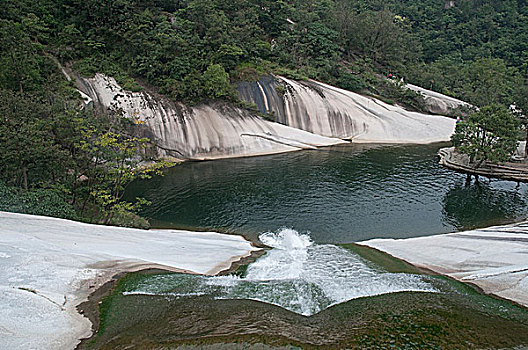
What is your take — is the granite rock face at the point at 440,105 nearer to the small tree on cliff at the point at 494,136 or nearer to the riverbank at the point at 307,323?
the small tree on cliff at the point at 494,136

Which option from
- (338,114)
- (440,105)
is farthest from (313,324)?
(440,105)

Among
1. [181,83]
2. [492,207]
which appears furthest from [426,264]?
[181,83]

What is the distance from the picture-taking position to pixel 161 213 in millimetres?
18031

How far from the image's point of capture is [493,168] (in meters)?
24.0

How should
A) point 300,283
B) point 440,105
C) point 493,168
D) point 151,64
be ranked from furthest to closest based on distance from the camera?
point 440,105, point 151,64, point 493,168, point 300,283

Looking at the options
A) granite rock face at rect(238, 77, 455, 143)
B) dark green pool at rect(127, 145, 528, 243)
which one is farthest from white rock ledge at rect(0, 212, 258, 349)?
granite rock face at rect(238, 77, 455, 143)

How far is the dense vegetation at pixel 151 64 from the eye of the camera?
13969 millimetres

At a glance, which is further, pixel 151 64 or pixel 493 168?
pixel 151 64

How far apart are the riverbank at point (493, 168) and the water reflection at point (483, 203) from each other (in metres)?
0.76

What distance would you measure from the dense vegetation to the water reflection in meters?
10.1

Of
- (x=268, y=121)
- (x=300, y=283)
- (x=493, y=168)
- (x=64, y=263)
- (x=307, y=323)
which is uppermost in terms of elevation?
(x=268, y=121)

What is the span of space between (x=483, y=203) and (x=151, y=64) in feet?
84.0

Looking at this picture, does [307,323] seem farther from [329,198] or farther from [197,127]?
[197,127]

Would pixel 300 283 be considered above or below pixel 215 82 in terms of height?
below
